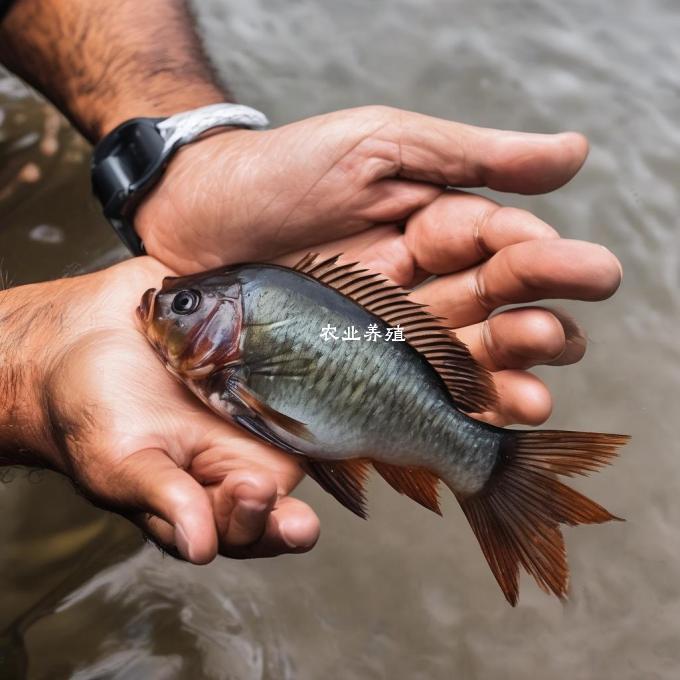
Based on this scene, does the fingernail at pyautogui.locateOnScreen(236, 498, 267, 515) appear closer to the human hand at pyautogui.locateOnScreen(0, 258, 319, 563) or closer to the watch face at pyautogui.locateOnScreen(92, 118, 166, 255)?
the human hand at pyautogui.locateOnScreen(0, 258, 319, 563)

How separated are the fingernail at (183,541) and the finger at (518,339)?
127 cm

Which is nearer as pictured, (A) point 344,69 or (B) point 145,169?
(B) point 145,169

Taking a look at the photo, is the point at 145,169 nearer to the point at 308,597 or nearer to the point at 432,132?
the point at 432,132

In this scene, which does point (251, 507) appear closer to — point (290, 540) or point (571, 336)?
point (290, 540)

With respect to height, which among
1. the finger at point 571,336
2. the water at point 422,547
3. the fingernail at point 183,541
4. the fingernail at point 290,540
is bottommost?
the water at point 422,547

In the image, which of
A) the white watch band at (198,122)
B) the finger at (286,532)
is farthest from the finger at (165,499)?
the white watch band at (198,122)

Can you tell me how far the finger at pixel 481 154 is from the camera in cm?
287

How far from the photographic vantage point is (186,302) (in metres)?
2.79

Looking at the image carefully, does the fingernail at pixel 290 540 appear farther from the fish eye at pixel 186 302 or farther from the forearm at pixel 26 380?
the forearm at pixel 26 380

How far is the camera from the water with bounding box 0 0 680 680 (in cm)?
349

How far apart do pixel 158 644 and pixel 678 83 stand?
16.1 feet

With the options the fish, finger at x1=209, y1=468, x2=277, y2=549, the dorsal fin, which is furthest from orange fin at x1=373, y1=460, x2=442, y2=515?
finger at x1=209, y1=468, x2=277, y2=549

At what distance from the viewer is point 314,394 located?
2.59m

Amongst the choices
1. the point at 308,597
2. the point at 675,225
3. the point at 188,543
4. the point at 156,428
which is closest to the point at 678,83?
the point at 675,225
